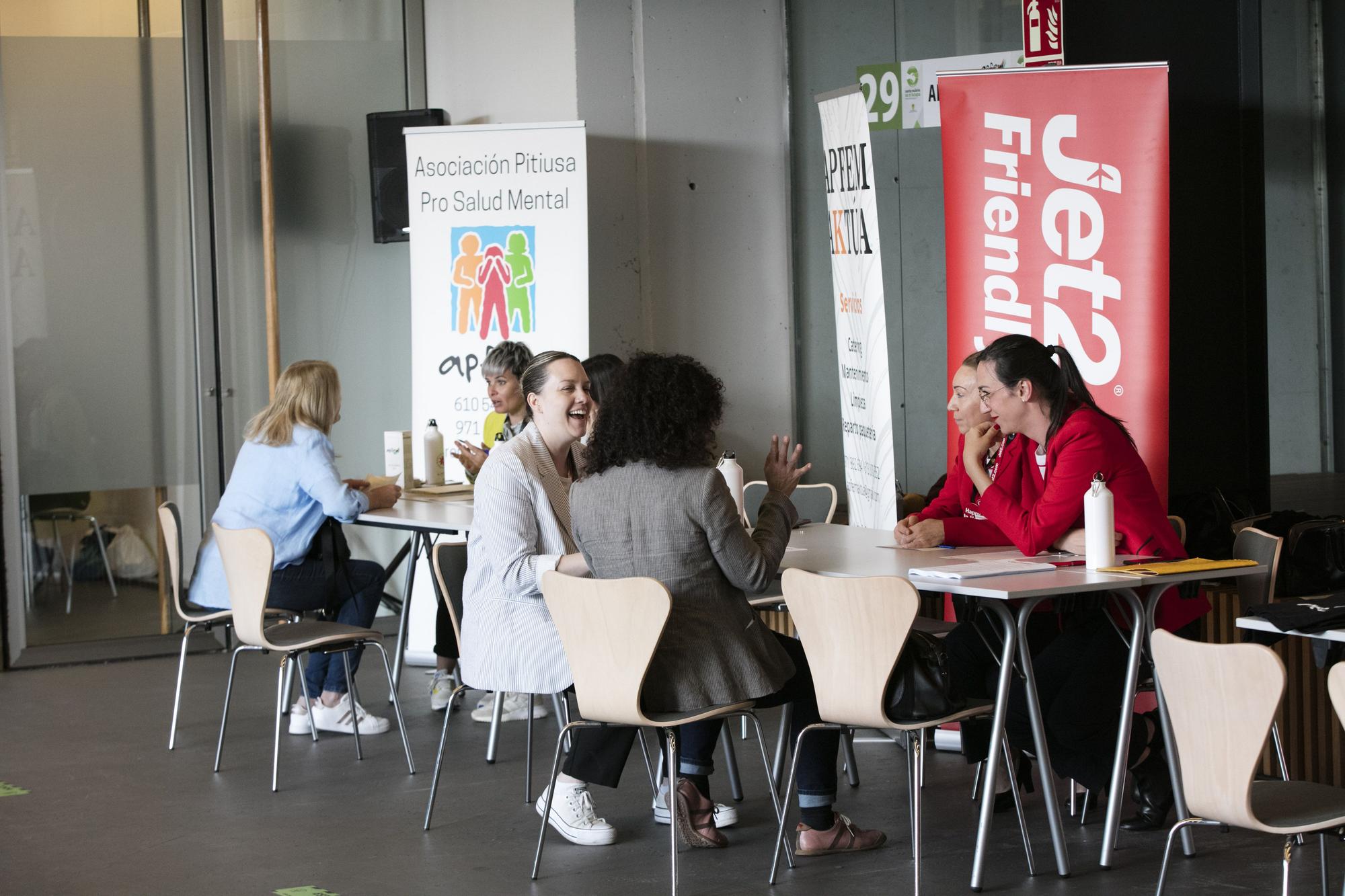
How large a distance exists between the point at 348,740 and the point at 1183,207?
355 centimetres

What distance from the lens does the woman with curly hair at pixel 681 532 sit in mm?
3469

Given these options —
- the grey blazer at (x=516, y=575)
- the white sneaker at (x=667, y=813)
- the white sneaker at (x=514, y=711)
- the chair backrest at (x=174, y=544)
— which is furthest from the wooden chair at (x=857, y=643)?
the chair backrest at (x=174, y=544)

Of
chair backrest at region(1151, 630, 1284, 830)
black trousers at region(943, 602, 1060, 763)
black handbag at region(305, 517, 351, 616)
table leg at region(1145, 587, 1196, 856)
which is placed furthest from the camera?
black handbag at region(305, 517, 351, 616)

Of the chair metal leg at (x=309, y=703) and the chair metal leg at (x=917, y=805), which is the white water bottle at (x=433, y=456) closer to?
the chair metal leg at (x=309, y=703)

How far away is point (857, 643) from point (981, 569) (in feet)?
1.43

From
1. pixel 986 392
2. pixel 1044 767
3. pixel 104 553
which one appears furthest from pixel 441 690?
pixel 1044 767

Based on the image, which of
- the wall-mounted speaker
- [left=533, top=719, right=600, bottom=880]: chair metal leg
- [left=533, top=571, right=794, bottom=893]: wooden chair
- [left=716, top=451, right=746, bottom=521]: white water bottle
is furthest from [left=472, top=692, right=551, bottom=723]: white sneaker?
the wall-mounted speaker

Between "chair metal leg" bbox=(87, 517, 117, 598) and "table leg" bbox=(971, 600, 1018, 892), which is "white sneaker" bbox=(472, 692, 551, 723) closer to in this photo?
"table leg" bbox=(971, 600, 1018, 892)

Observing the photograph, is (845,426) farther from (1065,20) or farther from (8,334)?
(8,334)

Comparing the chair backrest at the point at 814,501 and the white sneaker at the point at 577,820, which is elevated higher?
the chair backrest at the point at 814,501

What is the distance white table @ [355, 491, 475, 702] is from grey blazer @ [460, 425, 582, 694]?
64 cm

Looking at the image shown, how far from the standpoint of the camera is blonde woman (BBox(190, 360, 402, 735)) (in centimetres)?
516

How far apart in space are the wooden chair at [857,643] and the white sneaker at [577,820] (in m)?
0.60

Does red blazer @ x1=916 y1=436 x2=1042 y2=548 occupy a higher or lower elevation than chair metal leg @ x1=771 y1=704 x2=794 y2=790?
higher
